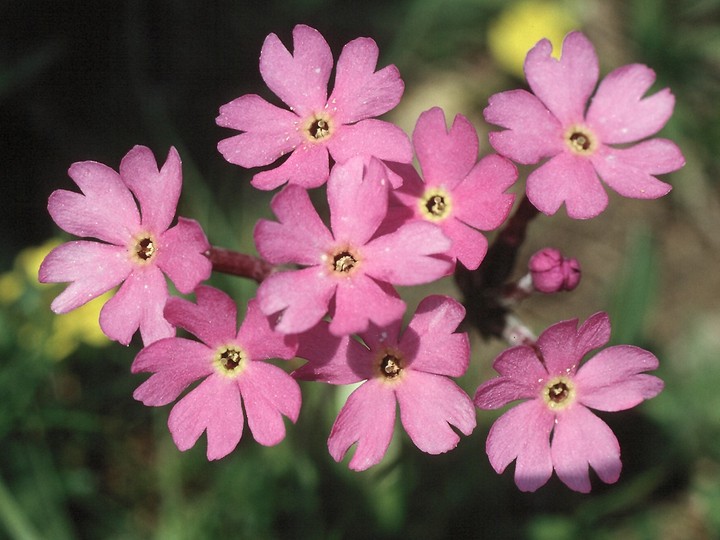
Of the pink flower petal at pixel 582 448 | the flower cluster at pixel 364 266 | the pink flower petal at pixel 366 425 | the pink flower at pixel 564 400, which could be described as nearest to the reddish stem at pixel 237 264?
the flower cluster at pixel 364 266

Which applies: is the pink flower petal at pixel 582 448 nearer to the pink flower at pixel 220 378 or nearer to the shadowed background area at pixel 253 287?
the pink flower at pixel 220 378

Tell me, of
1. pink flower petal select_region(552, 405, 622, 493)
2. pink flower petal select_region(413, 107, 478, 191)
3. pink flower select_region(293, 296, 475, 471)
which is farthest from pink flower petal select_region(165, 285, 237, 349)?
pink flower petal select_region(552, 405, 622, 493)

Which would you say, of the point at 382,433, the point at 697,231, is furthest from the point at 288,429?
the point at 697,231

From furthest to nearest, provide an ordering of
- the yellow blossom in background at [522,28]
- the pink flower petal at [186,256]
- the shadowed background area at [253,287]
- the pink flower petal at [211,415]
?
the yellow blossom in background at [522,28] → the shadowed background area at [253,287] → the pink flower petal at [211,415] → the pink flower petal at [186,256]

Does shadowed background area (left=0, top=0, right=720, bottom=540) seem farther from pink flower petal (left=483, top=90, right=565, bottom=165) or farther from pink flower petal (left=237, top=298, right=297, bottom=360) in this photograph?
pink flower petal (left=483, top=90, right=565, bottom=165)

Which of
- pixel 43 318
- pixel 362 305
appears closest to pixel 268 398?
pixel 362 305
